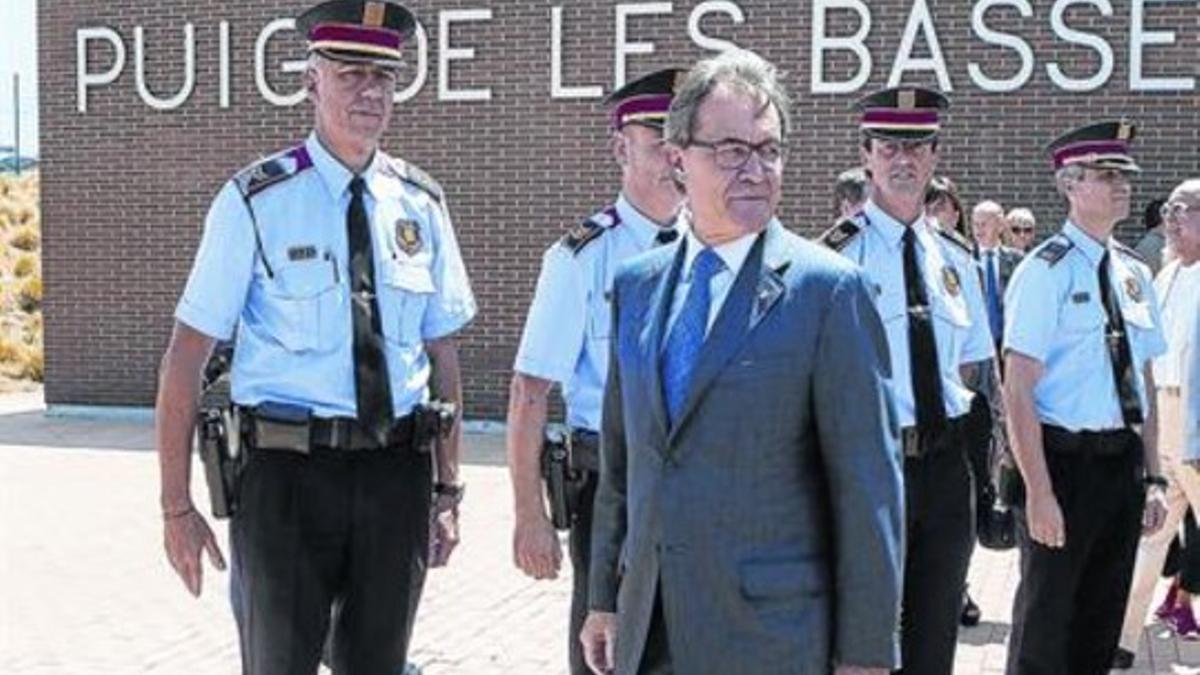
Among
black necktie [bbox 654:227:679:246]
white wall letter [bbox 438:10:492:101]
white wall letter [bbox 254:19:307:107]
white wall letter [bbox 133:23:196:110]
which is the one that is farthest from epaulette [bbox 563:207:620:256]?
white wall letter [bbox 133:23:196:110]

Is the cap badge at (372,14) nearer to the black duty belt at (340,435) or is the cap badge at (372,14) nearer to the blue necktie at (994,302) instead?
the black duty belt at (340,435)

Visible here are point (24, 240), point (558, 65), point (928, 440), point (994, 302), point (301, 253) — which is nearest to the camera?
point (301, 253)

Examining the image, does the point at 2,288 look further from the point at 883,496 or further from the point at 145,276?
the point at 883,496

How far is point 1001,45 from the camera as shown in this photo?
1188cm

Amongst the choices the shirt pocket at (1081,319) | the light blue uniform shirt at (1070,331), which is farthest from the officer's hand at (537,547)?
the shirt pocket at (1081,319)

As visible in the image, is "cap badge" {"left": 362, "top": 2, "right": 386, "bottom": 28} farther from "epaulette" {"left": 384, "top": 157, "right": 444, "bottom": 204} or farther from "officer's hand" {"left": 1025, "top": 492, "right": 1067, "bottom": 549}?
"officer's hand" {"left": 1025, "top": 492, "right": 1067, "bottom": 549}

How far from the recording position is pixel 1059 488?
16.3ft

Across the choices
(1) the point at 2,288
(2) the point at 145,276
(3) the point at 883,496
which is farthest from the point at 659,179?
(1) the point at 2,288

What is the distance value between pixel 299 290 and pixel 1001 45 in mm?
9023

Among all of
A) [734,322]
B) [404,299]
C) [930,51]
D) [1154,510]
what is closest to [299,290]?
[404,299]

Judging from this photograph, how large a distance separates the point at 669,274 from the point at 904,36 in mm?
9527

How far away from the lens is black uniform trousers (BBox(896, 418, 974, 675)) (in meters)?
4.41

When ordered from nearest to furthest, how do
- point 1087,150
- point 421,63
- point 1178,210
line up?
point 1087,150 < point 1178,210 < point 421,63

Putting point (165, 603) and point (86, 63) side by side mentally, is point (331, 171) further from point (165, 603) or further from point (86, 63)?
point (86, 63)
